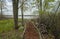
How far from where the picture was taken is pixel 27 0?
10695mm

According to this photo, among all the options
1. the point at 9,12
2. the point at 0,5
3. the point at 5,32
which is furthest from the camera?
the point at 9,12

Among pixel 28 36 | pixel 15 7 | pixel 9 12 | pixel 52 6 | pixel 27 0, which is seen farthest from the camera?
pixel 9 12

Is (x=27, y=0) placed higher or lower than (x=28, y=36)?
higher

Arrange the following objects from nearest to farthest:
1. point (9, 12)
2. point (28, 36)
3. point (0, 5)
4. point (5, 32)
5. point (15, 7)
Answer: point (28, 36)
point (5, 32)
point (15, 7)
point (0, 5)
point (9, 12)

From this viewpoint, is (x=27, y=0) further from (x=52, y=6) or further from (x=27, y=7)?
(x=52, y=6)

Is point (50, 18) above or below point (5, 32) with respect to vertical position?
above

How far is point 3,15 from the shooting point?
45.9 feet

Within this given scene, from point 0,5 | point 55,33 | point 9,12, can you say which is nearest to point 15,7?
point 55,33

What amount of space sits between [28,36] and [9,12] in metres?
7.70

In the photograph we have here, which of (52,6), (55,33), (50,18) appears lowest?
(55,33)

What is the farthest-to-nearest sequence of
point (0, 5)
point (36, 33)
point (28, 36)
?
point (0, 5) → point (36, 33) → point (28, 36)

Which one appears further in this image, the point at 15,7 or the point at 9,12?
the point at 9,12

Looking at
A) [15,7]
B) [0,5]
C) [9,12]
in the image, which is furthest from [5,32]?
[9,12]

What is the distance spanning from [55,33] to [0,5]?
580 centimetres
